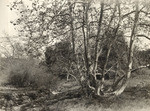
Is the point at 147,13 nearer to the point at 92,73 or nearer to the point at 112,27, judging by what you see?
the point at 112,27

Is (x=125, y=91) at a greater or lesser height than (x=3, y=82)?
greater

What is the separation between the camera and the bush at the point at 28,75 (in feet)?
61.8

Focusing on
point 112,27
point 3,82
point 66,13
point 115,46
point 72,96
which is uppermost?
point 66,13

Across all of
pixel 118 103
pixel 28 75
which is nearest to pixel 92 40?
pixel 118 103

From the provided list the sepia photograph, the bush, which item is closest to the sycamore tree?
the sepia photograph

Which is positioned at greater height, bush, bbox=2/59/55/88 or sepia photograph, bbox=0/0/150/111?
sepia photograph, bbox=0/0/150/111

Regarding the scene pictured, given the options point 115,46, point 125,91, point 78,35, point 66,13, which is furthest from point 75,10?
point 125,91

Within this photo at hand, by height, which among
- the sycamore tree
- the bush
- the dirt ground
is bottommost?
the bush

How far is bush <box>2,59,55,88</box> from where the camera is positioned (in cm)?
1884

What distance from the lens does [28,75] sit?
1944 centimetres

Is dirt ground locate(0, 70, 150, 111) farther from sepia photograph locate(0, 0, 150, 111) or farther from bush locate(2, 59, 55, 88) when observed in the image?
bush locate(2, 59, 55, 88)

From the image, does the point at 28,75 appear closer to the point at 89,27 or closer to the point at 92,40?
the point at 92,40

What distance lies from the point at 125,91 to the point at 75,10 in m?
3.65

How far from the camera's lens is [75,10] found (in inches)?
370
